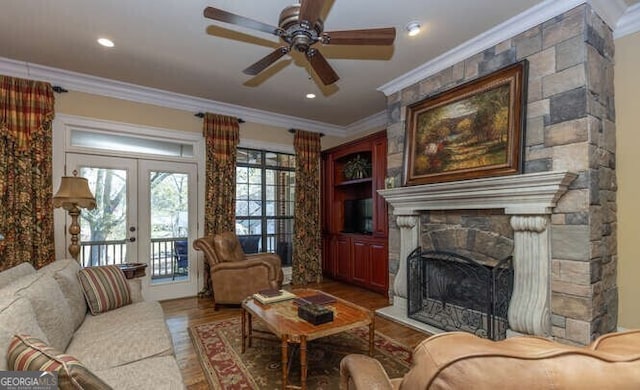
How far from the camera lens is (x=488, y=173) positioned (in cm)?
289

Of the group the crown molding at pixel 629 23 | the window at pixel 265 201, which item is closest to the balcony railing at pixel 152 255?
the window at pixel 265 201

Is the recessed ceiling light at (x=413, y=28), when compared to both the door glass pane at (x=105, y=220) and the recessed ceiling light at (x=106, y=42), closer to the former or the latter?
the recessed ceiling light at (x=106, y=42)

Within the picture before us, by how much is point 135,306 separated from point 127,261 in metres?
1.88

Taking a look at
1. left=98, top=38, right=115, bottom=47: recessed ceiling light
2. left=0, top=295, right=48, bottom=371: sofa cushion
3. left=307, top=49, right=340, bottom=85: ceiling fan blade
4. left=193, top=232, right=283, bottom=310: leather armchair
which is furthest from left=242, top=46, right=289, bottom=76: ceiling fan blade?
left=193, top=232, right=283, bottom=310: leather armchair

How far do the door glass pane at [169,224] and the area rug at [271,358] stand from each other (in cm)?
153

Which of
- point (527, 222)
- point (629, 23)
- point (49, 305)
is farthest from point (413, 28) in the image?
point (49, 305)

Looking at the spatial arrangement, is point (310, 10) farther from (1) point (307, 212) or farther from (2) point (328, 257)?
(2) point (328, 257)

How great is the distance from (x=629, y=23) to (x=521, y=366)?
3.59m

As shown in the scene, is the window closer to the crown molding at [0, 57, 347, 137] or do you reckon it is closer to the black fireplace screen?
the crown molding at [0, 57, 347, 137]

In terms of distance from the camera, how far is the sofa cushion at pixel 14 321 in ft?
3.88

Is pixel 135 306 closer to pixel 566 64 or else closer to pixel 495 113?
pixel 495 113

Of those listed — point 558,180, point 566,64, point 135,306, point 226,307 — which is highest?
point 566,64

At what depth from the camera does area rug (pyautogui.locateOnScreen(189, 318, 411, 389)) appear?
2244 mm

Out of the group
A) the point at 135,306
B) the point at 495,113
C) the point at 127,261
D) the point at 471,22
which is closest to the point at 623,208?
the point at 495,113
